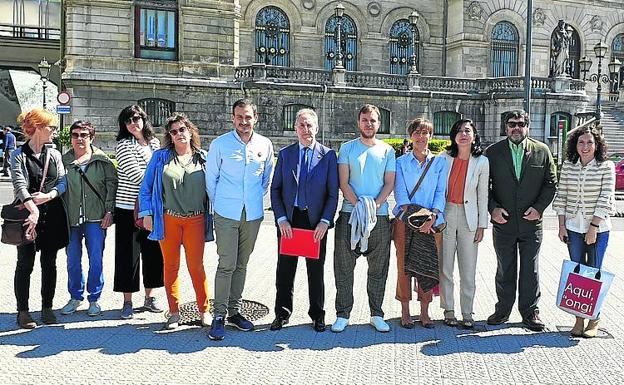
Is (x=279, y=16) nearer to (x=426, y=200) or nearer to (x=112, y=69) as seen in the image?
(x=112, y=69)

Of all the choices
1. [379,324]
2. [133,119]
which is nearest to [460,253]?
[379,324]

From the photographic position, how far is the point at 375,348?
6129 millimetres

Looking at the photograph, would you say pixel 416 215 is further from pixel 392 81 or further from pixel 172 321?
pixel 392 81

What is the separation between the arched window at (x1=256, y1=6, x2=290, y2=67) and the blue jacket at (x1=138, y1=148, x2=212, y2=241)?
2800cm

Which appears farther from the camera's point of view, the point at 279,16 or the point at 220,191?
the point at 279,16

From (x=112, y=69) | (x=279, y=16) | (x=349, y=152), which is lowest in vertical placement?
(x=349, y=152)

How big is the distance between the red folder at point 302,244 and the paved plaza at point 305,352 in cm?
84

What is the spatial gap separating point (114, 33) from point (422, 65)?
17.7 m

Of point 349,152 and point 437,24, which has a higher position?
point 437,24

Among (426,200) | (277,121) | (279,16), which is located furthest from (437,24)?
(426,200)

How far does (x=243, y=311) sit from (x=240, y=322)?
709 millimetres

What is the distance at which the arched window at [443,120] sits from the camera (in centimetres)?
3160

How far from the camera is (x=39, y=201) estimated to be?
21.7 feet

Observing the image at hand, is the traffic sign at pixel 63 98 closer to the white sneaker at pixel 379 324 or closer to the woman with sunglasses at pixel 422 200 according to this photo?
the woman with sunglasses at pixel 422 200
